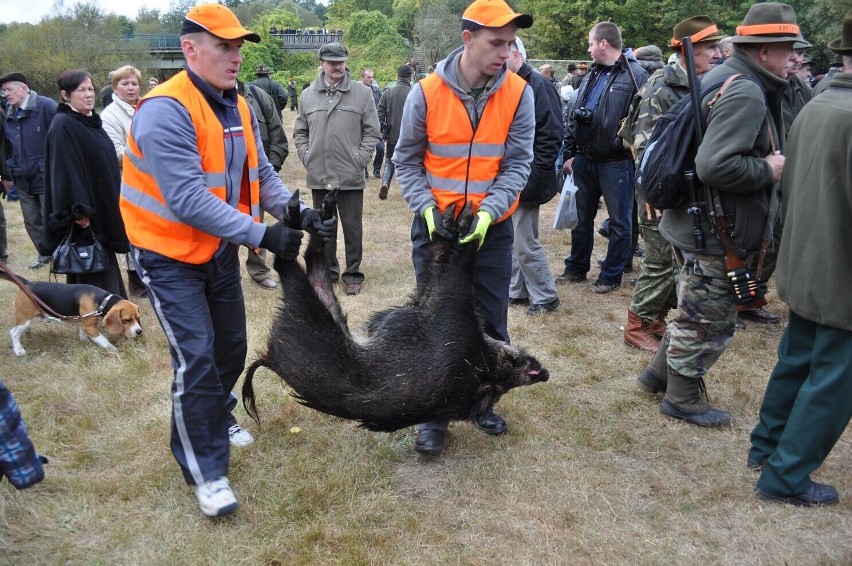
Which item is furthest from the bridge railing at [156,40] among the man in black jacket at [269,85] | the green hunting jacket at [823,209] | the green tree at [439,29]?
the green hunting jacket at [823,209]

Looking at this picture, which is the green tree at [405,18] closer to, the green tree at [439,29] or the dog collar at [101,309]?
the green tree at [439,29]

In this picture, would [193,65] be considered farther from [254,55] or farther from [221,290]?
[254,55]

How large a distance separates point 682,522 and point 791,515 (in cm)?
49

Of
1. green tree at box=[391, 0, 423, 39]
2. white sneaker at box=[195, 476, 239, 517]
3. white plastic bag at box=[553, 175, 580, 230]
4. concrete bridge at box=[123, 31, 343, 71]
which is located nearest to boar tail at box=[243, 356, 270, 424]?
white sneaker at box=[195, 476, 239, 517]

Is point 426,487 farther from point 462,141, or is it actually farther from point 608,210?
point 608,210

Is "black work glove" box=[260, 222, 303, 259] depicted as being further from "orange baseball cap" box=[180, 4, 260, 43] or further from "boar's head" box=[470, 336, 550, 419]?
"boar's head" box=[470, 336, 550, 419]

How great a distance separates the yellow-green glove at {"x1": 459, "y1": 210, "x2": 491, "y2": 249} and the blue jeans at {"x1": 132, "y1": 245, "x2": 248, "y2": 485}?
117 centimetres

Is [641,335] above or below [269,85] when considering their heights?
below

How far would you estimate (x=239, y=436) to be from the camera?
3633mm

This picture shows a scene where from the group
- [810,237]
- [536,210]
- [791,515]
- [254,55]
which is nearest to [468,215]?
[810,237]

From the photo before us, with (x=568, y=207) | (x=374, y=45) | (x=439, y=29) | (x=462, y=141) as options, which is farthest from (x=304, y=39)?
(x=462, y=141)

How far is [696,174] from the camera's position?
335cm

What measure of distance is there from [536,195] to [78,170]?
370 centimetres

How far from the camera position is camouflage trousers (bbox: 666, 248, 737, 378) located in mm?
3430
